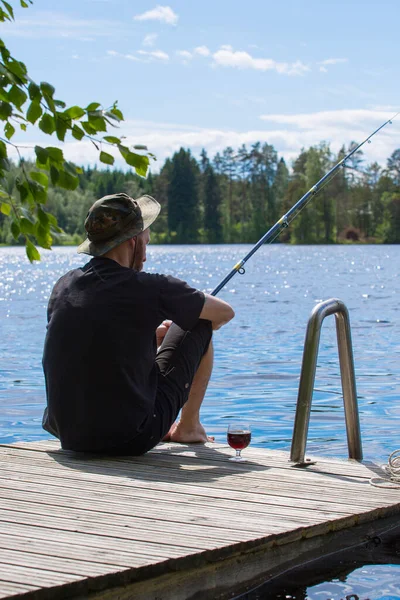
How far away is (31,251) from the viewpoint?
1.94 metres

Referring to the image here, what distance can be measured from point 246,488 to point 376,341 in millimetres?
12270

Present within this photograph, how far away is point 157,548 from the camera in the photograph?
298 cm

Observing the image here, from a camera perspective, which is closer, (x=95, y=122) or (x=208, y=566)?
(x=95, y=122)

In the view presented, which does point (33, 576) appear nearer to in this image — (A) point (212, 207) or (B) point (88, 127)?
(B) point (88, 127)

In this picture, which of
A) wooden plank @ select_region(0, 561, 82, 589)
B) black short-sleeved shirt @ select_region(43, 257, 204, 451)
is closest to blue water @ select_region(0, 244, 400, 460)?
black short-sleeved shirt @ select_region(43, 257, 204, 451)

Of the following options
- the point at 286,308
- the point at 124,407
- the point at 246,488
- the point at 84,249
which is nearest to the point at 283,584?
the point at 246,488

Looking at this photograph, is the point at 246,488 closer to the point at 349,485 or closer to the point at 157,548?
the point at 349,485

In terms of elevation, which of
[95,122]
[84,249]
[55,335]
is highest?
[95,122]

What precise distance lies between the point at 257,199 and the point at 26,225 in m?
113

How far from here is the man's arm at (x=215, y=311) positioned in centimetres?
433

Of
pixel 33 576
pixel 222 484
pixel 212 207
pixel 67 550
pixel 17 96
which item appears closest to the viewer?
pixel 17 96

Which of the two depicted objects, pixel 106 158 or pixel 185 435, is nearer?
pixel 106 158

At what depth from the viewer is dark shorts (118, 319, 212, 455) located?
435 centimetres

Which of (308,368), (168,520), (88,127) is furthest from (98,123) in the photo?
(308,368)
